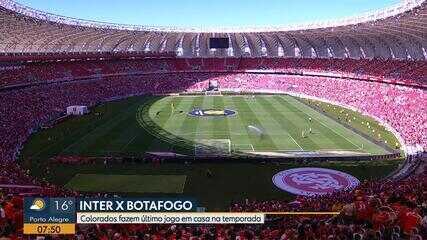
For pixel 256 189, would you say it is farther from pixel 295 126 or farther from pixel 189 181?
pixel 295 126

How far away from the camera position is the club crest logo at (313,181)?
3047 centimetres

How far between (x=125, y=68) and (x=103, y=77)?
7765 millimetres

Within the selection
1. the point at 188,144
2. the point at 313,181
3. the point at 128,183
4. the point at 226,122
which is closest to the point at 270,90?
the point at 226,122

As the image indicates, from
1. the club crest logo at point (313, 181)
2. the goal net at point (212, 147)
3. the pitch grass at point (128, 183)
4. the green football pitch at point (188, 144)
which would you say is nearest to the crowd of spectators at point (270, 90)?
the green football pitch at point (188, 144)

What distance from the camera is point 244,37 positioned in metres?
99.9

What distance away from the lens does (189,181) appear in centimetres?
3259

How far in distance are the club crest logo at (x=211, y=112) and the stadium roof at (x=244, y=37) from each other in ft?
78.7

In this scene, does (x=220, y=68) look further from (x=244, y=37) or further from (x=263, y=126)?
(x=263, y=126)

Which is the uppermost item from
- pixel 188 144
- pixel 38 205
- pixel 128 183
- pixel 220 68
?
pixel 38 205

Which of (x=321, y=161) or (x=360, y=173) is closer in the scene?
(x=360, y=173)

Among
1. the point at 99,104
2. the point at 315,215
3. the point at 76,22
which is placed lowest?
the point at 99,104

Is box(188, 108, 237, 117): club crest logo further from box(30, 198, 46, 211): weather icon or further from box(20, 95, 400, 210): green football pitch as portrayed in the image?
box(30, 198, 46, 211): weather icon

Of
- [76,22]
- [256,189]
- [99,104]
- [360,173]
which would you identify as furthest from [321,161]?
[76,22]

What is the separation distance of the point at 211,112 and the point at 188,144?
63.3 feet
